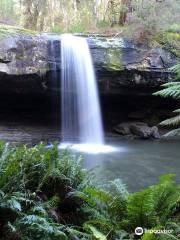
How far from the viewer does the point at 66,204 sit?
3.91m

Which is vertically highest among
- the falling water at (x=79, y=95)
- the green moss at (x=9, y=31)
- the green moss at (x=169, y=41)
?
the green moss at (x=9, y=31)

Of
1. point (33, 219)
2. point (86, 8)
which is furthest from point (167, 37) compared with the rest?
point (33, 219)

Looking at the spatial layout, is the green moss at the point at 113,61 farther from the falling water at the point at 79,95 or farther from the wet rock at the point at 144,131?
the wet rock at the point at 144,131

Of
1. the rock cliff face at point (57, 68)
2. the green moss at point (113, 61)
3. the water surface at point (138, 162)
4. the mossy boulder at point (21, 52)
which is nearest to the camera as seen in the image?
the water surface at point (138, 162)

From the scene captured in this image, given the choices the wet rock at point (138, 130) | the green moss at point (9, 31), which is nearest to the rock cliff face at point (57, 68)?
the green moss at point (9, 31)

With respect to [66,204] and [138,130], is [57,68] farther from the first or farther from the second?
[66,204]

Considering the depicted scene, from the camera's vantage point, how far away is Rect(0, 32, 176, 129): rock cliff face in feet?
42.0

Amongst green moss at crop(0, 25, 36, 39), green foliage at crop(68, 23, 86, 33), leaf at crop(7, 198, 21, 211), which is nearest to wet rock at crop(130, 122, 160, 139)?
green moss at crop(0, 25, 36, 39)

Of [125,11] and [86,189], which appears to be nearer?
[86,189]

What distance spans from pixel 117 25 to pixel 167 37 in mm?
3742

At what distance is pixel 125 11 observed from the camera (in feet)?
55.9

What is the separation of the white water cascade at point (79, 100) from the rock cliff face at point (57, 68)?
31 centimetres

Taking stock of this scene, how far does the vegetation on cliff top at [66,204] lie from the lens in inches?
125

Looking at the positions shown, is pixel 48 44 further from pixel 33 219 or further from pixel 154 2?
pixel 33 219
